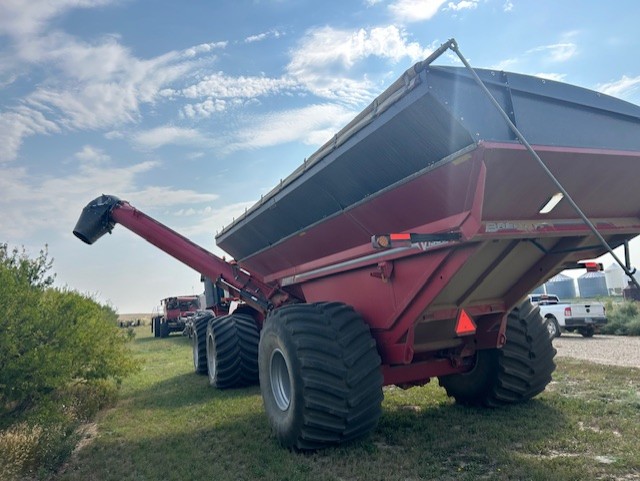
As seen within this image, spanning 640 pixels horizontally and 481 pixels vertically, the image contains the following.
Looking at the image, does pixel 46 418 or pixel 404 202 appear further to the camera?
pixel 46 418

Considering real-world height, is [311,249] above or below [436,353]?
above

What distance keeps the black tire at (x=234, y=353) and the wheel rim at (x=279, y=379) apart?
314cm

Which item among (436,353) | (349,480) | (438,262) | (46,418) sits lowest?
(349,480)

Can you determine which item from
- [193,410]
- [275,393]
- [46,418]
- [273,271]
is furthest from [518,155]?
[193,410]

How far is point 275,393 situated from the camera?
5395 mm

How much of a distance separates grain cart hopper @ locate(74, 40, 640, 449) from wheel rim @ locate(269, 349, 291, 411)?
0.02m

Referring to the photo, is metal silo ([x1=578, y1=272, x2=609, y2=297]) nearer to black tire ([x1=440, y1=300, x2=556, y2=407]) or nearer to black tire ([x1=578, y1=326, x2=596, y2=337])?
black tire ([x1=578, y1=326, x2=596, y2=337])

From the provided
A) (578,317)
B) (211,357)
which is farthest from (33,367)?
(578,317)

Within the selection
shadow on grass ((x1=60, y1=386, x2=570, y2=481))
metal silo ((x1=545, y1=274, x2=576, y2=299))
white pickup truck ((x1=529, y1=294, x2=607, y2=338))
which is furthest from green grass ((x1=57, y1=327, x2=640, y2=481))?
metal silo ((x1=545, y1=274, x2=576, y2=299))

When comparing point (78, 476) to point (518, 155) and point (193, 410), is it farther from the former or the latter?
point (518, 155)

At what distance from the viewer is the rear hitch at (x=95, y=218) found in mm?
8781

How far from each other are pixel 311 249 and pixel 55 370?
10.0 ft

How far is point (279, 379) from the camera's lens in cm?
542

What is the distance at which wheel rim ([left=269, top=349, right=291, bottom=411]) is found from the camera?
5.29 meters
